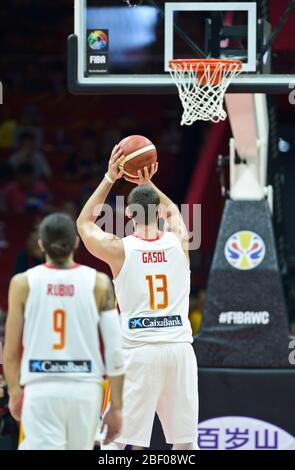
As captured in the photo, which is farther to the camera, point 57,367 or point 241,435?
point 241,435

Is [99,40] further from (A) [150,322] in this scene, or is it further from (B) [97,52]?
(A) [150,322]

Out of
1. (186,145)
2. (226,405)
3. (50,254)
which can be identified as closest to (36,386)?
(50,254)

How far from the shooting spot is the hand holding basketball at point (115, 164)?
6.87 meters

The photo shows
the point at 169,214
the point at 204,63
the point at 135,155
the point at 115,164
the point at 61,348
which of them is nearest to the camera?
the point at 61,348

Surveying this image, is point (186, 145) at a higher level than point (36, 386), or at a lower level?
higher

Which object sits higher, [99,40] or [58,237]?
[99,40]

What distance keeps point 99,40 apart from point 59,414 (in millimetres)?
3414

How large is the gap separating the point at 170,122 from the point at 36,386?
41.2 ft

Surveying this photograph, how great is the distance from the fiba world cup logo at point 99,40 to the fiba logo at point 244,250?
2.03 meters

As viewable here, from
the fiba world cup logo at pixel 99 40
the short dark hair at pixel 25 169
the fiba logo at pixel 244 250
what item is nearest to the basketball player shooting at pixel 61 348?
the fiba world cup logo at pixel 99 40

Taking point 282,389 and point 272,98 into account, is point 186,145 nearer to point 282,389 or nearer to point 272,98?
point 272,98

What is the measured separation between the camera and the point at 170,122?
17.7 meters

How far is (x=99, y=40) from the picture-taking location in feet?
25.8

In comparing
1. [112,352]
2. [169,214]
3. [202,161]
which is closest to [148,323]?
[169,214]
